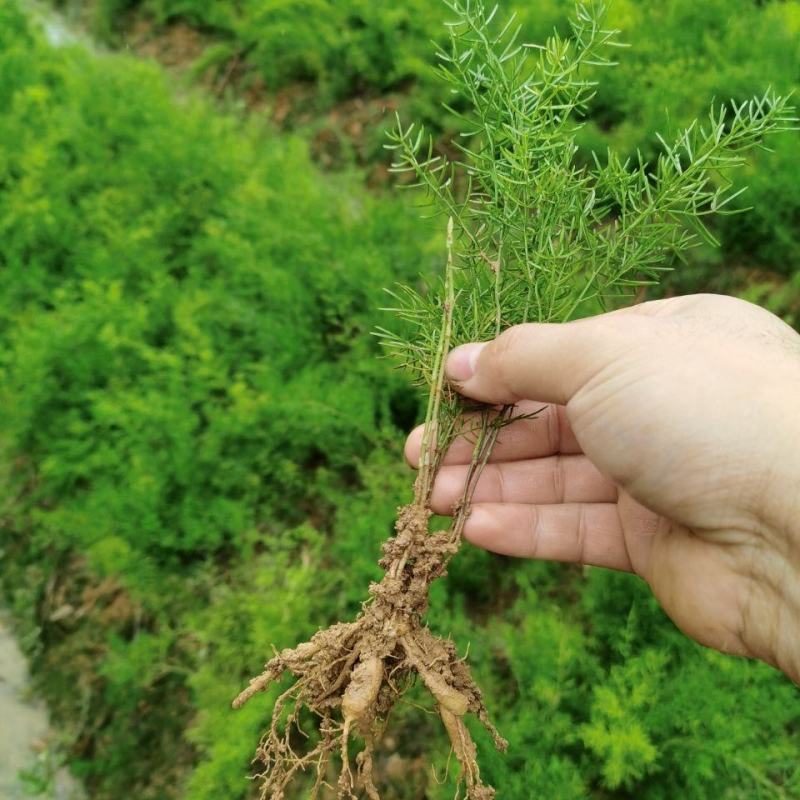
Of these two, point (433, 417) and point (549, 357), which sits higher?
point (549, 357)

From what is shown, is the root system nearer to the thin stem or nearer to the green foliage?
the thin stem

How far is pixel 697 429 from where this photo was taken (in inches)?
54.7

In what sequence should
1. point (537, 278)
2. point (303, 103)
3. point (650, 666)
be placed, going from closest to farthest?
point (537, 278)
point (650, 666)
point (303, 103)

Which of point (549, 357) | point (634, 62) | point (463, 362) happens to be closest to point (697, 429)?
point (549, 357)

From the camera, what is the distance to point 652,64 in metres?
2.88

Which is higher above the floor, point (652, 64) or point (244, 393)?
point (652, 64)

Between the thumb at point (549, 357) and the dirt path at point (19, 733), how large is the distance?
228 centimetres

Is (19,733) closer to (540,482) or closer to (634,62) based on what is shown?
(540,482)

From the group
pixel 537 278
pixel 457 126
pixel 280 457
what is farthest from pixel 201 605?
pixel 457 126

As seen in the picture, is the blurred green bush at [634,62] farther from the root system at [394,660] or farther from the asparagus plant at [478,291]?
the root system at [394,660]

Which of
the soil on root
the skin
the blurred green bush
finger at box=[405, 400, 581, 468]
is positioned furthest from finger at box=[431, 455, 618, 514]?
the blurred green bush

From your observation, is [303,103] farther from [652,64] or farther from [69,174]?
[652,64]

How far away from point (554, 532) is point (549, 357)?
672mm

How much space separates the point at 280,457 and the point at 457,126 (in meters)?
1.83
